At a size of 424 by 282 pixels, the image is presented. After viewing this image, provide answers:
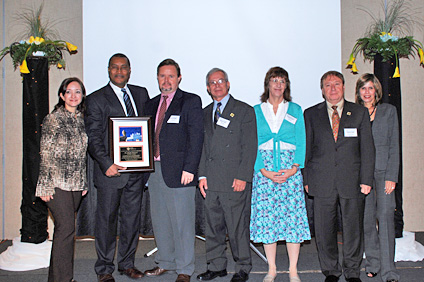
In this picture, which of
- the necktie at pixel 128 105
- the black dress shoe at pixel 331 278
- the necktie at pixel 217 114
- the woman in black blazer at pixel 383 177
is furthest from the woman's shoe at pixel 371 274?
the necktie at pixel 128 105

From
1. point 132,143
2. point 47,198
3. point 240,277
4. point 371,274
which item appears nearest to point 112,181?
point 132,143

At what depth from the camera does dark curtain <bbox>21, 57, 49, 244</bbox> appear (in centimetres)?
389

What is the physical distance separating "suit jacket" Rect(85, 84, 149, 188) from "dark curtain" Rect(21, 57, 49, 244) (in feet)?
2.78

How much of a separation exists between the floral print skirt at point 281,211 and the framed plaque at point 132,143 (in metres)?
1.03

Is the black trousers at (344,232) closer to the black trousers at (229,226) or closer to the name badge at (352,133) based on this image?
the name badge at (352,133)

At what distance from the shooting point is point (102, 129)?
338 cm

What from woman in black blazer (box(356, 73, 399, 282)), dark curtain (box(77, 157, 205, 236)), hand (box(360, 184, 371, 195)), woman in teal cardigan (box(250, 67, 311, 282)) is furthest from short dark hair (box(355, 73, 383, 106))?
dark curtain (box(77, 157, 205, 236))

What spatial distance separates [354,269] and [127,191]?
7.04 ft

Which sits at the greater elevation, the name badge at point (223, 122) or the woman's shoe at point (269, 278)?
the name badge at point (223, 122)

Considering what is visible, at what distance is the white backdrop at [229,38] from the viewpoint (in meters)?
4.77

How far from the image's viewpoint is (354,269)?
329 cm

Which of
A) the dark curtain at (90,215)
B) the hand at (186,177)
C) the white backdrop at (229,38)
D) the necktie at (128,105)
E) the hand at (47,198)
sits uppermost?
the white backdrop at (229,38)

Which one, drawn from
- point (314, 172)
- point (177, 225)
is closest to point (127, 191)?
point (177, 225)

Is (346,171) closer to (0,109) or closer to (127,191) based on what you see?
(127,191)
